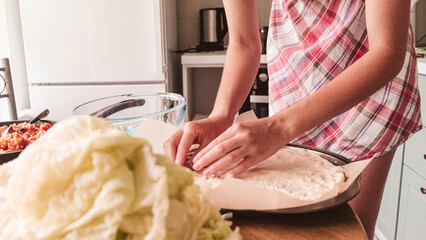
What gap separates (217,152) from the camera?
2.30ft

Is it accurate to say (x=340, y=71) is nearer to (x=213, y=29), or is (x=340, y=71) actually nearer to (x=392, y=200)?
(x=392, y=200)

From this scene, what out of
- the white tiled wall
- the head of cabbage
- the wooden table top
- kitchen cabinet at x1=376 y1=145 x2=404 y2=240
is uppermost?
the white tiled wall

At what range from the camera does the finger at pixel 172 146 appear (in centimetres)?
77

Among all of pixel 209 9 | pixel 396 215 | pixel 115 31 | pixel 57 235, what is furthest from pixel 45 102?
pixel 57 235

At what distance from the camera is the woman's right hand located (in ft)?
2.49

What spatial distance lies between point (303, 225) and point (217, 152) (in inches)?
8.8

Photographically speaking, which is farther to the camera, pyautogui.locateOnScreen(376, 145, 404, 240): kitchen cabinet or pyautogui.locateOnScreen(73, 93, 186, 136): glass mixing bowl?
pyautogui.locateOnScreen(376, 145, 404, 240): kitchen cabinet

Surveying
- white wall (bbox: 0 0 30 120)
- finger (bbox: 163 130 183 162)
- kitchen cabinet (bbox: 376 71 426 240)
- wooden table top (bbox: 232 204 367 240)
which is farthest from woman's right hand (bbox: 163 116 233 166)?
white wall (bbox: 0 0 30 120)

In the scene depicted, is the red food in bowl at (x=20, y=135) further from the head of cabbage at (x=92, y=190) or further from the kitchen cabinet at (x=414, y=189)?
the kitchen cabinet at (x=414, y=189)

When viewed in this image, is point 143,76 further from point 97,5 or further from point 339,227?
point 339,227

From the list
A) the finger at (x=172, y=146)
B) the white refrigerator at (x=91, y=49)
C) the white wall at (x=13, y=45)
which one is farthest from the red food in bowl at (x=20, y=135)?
the white wall at (x=13, y=45)

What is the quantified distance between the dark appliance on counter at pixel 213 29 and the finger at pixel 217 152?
1.98m

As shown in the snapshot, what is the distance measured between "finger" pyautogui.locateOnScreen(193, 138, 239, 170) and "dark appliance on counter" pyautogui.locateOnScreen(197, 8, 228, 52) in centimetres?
198

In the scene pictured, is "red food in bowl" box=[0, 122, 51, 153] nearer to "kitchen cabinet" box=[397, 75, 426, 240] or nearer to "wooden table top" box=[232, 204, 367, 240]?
"wooden table top" box=[232, 204, 367, 240]
